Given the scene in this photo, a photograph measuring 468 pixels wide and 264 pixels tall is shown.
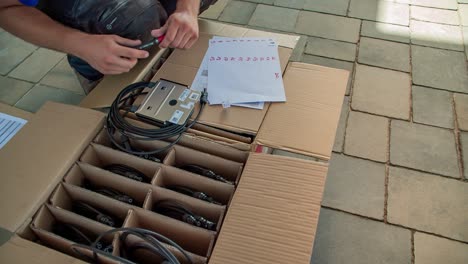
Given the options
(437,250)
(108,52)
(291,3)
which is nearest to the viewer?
(108,52)

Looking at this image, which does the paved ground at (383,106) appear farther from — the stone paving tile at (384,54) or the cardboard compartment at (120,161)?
the cardboard compartment at (120,161)

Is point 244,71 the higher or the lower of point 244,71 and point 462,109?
the higher

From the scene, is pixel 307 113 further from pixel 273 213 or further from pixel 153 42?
pixel 153 42

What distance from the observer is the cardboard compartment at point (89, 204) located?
679mm

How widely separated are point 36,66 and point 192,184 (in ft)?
4.10

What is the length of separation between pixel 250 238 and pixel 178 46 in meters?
0.55

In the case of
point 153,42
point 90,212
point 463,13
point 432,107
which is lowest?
point 432,107

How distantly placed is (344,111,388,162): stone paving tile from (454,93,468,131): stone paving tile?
0.90ft

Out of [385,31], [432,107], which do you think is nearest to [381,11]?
[385,31]

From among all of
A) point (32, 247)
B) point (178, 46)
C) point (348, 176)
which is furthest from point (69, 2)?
point (348, 176)

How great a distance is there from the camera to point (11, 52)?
1.64 meters

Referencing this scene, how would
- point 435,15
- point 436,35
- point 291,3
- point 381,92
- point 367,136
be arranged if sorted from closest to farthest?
point 367,136
point 381,92
point 436,35
point 435,15
point 291,3

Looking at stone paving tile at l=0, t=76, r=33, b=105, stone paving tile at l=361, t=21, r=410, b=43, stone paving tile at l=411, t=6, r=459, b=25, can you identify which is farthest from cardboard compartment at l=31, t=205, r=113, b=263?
stone paving tile at l=411, t=6, r=459, b=25

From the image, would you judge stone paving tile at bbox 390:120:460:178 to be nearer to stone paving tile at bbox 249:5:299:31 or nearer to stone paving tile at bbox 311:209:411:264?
stone paving tile at bbox 311:209:411:264
